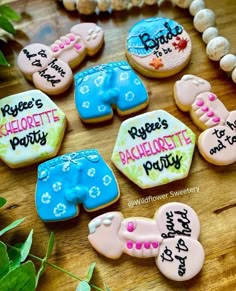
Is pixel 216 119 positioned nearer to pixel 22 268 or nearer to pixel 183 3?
pixel 183 3

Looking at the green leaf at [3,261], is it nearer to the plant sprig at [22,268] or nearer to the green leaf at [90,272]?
the plant sprig at [22,268]

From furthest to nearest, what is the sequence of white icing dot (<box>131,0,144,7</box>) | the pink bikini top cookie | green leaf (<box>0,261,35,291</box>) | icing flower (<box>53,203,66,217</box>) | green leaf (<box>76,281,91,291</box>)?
white icing dot (<box>131,0,144,7</box>)
the pink bikini top cookie
icing flower (<box>53,203,66,217</box>)
green leaf (<box>76,281,91,291</box>)
green leaf (<box>0,261,35,291</box>)

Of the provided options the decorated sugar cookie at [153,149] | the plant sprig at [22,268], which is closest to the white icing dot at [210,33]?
the decorated sugar cookie at [153,149]

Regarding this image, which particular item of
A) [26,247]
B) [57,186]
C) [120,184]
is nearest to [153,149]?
[120,184]

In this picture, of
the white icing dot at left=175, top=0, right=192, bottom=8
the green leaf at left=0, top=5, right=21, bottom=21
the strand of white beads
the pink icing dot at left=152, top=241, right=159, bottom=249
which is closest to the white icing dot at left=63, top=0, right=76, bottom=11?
the strand of white beads

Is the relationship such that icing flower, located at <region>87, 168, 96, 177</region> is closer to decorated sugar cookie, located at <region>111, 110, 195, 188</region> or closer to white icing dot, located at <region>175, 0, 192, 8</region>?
decorated sugar cookie, located at <region>111, 110, 195, 188</region>
